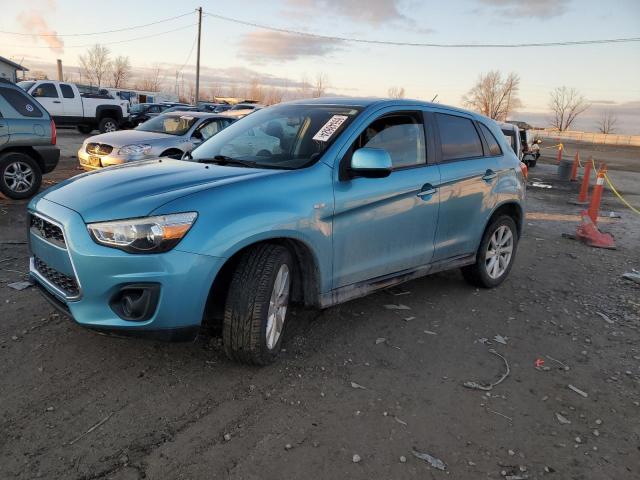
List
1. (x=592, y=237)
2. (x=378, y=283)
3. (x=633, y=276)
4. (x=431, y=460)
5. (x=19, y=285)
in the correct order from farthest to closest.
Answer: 1. (x=592, y=237)
2. (x=633, y=276)
3. (x=19, y=285)
4. (x=378, y=283)
5. (x=431, y=460)

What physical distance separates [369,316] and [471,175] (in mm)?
1619

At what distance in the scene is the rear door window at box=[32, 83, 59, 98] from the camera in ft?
64.5

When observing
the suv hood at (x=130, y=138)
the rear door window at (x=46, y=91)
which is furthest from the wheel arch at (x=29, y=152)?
the rear door window at (x=46, y=91)

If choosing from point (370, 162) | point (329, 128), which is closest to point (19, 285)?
point (329, 128)

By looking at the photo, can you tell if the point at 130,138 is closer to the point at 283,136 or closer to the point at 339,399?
the point at 283,136

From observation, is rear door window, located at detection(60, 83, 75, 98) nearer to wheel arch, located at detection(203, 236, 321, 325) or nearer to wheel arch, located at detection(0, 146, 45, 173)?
wheel arch, located at detection(0, 146, 45, 173)

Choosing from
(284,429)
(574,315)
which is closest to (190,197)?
(284,429)

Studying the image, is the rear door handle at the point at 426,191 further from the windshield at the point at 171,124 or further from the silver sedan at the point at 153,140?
the windshield at the point at 171,124

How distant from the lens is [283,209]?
3.20m

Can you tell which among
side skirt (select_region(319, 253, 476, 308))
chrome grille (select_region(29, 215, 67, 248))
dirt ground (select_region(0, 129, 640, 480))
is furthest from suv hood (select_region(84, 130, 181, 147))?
side skirt (select_region(319, 253, 476, 308))

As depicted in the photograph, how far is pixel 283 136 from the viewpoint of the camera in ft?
13.1

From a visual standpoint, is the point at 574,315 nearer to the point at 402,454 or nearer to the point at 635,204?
the point at 402,454

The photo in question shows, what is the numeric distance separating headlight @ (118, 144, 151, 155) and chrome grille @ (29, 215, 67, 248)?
6.08m

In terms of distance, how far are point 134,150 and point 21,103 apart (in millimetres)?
1845
